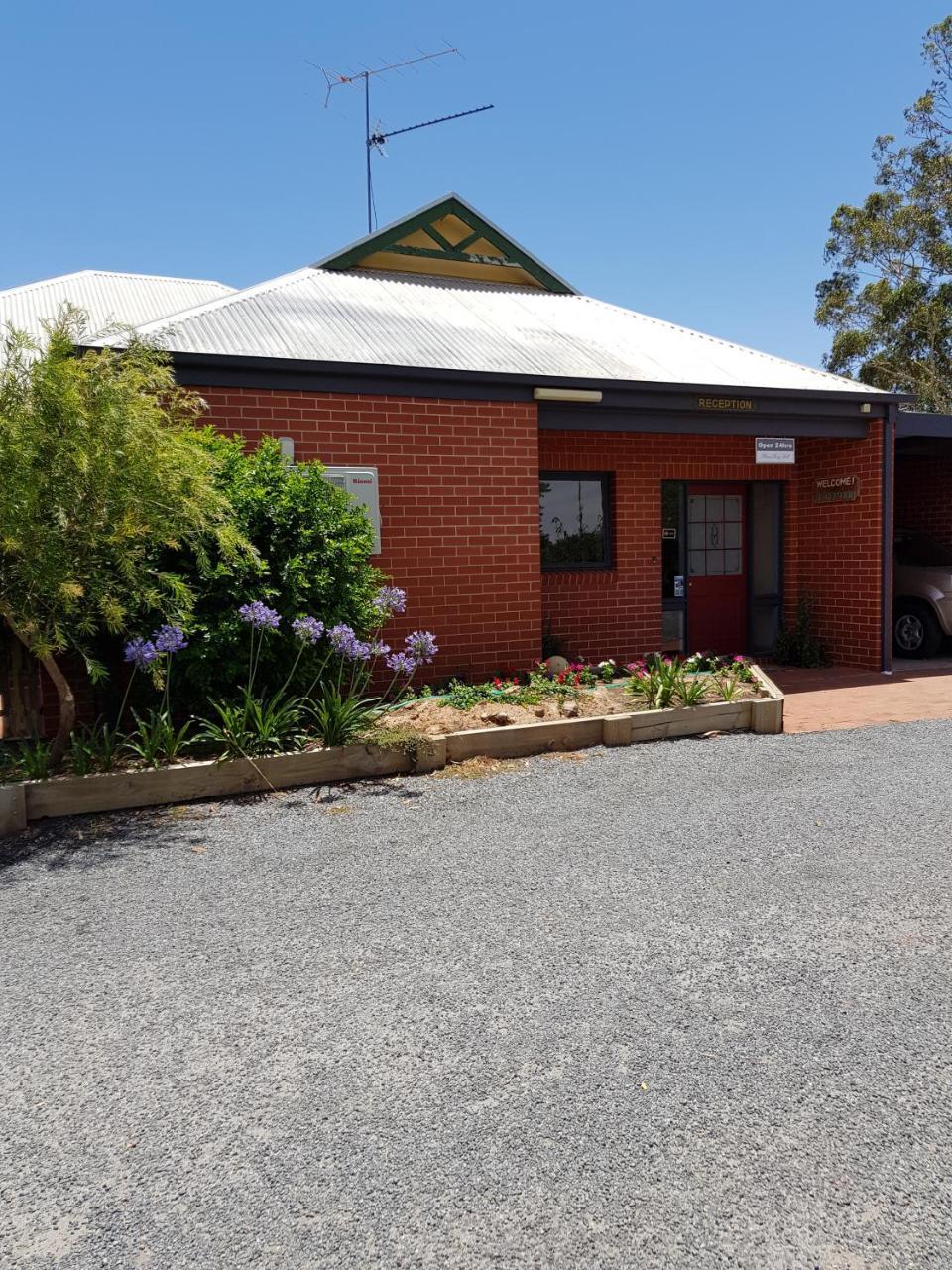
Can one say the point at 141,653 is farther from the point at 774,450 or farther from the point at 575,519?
the point at 774,450

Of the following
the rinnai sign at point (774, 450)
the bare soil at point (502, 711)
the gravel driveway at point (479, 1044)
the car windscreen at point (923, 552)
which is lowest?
the gravel driveway at point (479, 1044)

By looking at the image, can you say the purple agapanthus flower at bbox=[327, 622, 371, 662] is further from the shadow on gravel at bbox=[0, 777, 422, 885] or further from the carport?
the carport

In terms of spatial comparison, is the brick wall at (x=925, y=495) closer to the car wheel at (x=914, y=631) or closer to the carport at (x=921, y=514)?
the carport at (x=921, y=514)

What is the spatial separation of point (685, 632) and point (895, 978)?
Answer: 26.4ft

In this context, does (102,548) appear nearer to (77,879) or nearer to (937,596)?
(77,879)

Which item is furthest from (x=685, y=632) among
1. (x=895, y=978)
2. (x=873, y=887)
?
(x=895, y=978)

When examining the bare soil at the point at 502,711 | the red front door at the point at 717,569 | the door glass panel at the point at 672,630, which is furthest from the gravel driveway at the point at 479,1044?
the red front door at the point at 717,569

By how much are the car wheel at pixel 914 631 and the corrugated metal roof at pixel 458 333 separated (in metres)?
3.25

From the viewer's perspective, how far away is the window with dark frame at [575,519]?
1023 centimetres

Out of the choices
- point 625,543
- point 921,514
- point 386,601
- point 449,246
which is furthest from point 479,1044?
point 921,514

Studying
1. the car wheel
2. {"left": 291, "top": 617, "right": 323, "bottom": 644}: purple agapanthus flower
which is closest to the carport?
the car wheel

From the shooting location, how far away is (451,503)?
830 centimetres

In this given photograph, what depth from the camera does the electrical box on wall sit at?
7793 mm

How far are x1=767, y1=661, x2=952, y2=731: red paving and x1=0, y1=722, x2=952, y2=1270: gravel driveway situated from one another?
3037 mm
